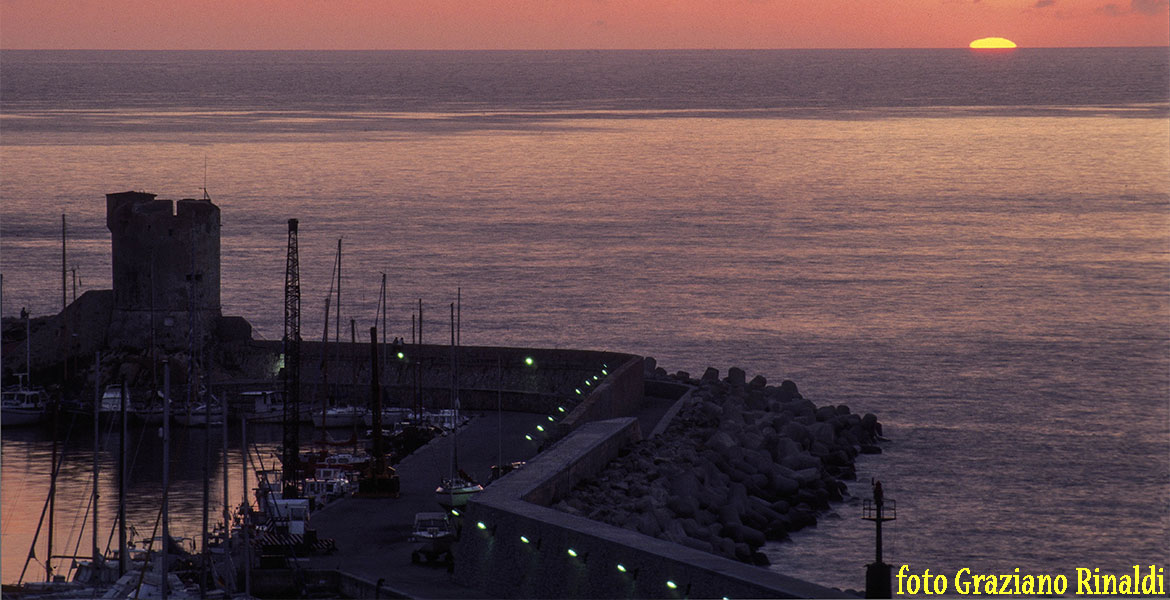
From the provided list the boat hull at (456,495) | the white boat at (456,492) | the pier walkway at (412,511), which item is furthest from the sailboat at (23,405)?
the boat hull at (456,495)

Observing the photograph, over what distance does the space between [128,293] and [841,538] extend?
19438mm

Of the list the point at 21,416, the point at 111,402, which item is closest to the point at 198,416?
the point at 111,402

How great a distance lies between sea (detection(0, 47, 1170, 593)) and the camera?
35219 mm

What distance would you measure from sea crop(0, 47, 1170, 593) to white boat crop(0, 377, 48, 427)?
0.46 meters

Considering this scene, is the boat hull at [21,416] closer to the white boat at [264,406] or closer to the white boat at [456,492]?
the white boat at [264,406]

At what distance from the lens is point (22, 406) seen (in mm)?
41438

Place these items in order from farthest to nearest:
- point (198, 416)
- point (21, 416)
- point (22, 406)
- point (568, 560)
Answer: point (22, 406) → point (21, 416) → point (198, 416) → point (568, 560)

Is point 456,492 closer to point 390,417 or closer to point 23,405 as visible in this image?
point 390,417

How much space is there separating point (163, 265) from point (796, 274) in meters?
32.3

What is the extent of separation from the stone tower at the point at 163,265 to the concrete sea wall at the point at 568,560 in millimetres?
18438

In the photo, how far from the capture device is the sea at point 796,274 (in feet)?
116

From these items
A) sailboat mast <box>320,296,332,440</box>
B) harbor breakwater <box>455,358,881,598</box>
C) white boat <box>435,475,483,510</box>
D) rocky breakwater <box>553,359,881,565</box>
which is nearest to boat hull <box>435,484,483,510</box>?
white boat <box>435,475,483,510</box>

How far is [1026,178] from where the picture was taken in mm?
114375

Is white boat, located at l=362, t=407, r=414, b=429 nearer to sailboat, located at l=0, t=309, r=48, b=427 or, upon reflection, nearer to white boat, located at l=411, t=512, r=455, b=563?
sailboat, located at l=0, t=309, r=48, b=427
